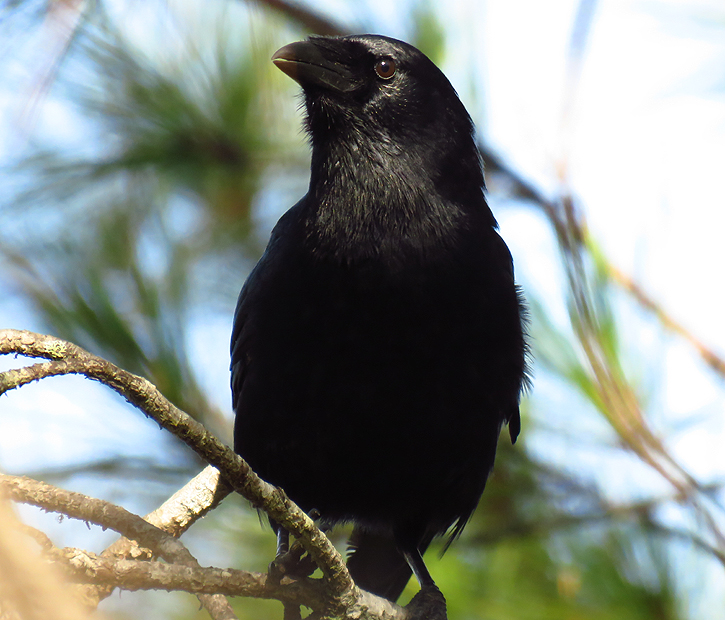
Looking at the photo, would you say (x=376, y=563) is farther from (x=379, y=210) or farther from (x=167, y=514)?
(x=379, y=210)

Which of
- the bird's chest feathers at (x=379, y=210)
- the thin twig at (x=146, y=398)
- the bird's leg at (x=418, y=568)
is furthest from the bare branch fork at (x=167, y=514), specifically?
the bird's chest feathers at (x=379, y=210)

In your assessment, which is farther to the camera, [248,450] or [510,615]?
[510,615]

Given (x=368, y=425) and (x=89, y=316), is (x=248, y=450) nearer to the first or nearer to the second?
(x=368, y=425)

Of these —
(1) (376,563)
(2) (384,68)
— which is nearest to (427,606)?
(1) (376,563)

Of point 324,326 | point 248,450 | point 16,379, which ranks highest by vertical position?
point 16,379

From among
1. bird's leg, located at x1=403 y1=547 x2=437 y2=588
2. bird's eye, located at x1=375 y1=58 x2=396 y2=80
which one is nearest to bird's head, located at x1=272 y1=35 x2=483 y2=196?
bird's eye, located at x1=375 y1=58 x2=396 y2=80

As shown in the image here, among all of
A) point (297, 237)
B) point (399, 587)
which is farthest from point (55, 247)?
point (399, 587)

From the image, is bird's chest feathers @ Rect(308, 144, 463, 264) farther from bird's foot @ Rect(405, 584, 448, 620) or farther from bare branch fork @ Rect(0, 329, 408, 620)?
bird's foot @ Rect(405, 584, 448, 620)
